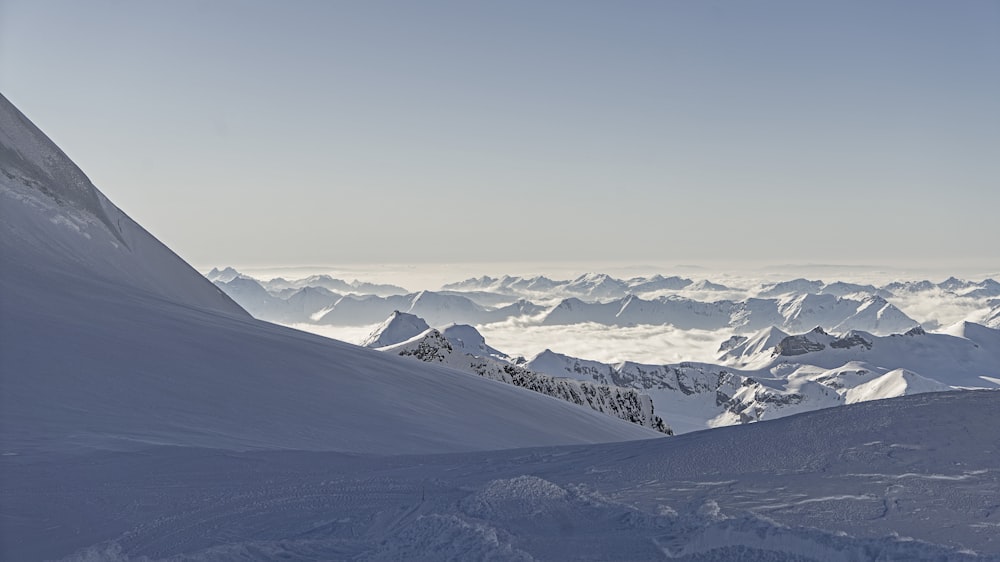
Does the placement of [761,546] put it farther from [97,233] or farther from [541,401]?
[97,233]

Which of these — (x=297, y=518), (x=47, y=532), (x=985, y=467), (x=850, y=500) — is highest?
(x=985, y=467)

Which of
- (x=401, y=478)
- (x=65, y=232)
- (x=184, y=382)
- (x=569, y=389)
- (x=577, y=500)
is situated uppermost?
(x=65, y=232)

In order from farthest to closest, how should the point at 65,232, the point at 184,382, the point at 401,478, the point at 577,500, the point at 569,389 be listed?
the point at 569,389 → the point at 65,232 → the point at 184,382 → the point at 401,478 → the point at 577,500

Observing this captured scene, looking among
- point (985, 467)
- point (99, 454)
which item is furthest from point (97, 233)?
point (985, 467)

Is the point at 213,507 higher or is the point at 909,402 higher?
the point at 909,402

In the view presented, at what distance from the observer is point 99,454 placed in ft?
38.9

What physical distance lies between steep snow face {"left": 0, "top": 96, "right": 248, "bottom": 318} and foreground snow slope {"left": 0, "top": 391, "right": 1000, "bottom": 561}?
1541 centimetres

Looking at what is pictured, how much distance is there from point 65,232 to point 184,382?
19693mm

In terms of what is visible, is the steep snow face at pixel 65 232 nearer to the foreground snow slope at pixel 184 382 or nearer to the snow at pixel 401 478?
the foreground snow slope at pixel 184 382

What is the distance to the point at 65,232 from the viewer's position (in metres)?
33.5

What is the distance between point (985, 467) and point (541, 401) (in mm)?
23190

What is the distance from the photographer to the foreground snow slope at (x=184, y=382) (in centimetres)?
1469

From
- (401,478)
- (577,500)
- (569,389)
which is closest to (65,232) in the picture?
(401,478)

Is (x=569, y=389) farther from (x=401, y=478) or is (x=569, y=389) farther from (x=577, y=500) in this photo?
(x=577, y=500)
